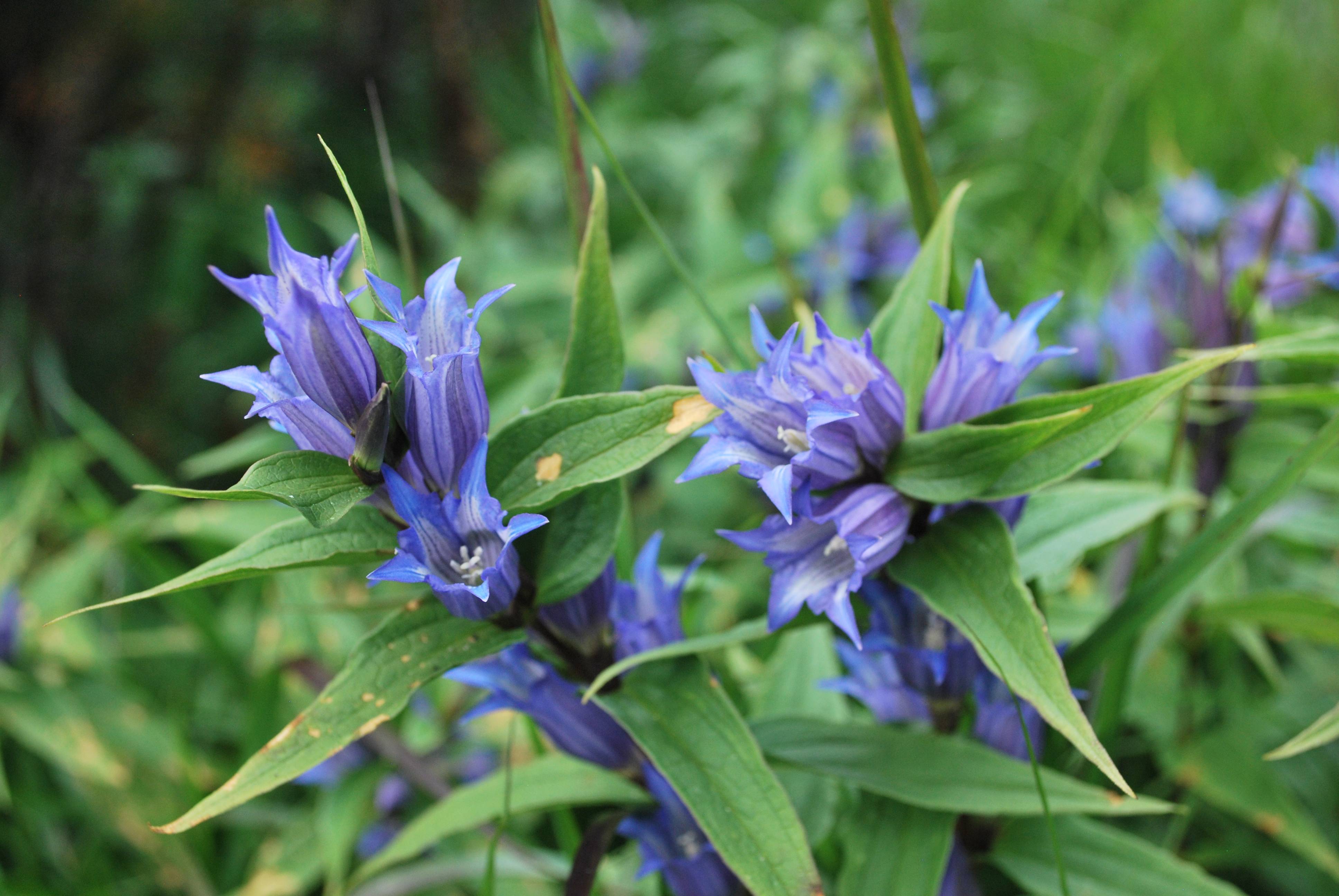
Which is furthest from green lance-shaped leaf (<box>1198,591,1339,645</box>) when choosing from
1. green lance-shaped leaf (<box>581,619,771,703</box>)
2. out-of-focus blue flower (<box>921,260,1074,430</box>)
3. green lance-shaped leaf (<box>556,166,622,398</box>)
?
green lance-shaped leaf (<box>556,166,622,398</box>)

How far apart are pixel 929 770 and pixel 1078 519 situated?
0.67 feet

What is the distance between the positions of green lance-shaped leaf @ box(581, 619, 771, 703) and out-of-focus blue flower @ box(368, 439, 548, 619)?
0.08m

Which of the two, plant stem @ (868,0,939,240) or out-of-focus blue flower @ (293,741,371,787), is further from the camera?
out-of-focus blue flower @ (293,741,371,787)

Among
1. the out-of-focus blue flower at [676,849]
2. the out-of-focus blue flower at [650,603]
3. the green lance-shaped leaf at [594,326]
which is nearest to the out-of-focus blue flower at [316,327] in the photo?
the green lance-shaped leaf at [594,326]

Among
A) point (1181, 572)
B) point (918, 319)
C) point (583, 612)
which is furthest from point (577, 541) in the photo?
point (1181, 572)

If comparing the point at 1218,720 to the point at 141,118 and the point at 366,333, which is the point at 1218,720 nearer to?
the point at 366,333

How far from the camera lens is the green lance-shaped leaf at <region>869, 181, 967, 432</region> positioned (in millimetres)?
618

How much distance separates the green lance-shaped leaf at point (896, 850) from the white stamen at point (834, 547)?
0.20 meters

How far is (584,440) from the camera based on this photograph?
21.3 inches

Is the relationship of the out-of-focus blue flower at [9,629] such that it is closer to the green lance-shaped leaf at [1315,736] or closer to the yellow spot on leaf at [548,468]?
the yellow spot on leaf at [548,468]

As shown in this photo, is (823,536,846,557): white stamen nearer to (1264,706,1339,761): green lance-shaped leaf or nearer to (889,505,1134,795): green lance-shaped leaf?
(889,505,1134,795): green lance-shaped leaf

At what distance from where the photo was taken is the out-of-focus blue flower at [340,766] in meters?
1.05

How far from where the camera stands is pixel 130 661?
1667 mm

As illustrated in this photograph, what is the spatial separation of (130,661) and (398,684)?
1378 millimetres
